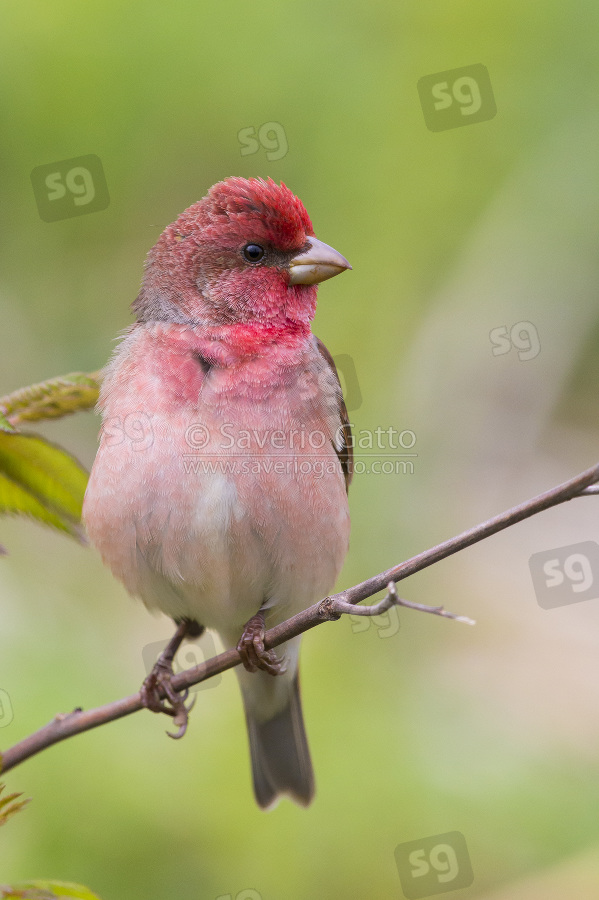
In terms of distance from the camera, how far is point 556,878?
4852 millimetres

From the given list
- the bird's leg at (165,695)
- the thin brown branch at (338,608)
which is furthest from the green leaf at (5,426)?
the bird's leg at (165,695)

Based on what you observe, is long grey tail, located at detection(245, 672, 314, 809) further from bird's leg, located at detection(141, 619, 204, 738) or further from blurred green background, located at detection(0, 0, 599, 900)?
bird's leg, located at detection(141, 619, 204, 738)

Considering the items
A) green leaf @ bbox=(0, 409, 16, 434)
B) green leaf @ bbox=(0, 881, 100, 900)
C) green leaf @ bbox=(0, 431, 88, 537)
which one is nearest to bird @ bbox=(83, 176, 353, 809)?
green leaf @ bbox=(0, 431, 88, 537)

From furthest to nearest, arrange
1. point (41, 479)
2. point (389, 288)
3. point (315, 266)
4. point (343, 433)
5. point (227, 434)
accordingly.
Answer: point (389, 288)
point (343, 433)
point (315, 266)
point (227, 434)
point (41, 479)

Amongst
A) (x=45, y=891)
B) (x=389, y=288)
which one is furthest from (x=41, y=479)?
(x=389, y=288)

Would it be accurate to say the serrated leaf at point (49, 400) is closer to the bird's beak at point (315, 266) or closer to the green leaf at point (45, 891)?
the green leaf at point (45, 891)

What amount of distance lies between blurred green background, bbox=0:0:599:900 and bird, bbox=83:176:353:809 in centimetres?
132

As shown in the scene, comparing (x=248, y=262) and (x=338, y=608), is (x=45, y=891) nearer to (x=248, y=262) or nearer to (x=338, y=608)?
(x=338, y=608)

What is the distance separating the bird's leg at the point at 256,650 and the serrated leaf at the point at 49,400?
56.3 inches

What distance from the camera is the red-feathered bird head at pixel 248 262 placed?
412 centimetres

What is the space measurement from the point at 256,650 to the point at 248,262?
1.69 metres

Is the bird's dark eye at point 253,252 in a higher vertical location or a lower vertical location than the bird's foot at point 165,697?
higher

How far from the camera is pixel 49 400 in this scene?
2.60 m

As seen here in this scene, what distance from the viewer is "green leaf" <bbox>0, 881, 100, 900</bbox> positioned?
6.81ft
